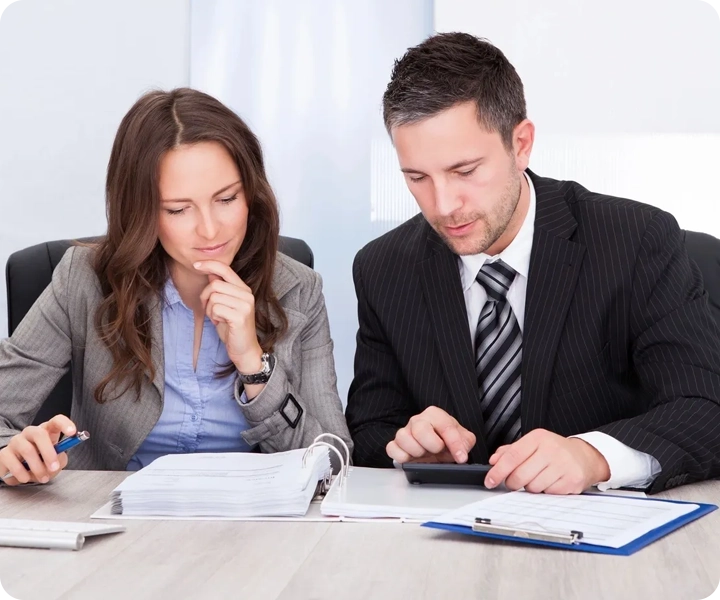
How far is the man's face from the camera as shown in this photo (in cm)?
167

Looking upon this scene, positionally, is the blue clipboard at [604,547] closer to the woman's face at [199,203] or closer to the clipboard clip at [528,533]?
the clipboard clip at [528,533]

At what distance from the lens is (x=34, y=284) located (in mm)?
2082

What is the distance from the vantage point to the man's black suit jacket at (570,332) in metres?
1.70

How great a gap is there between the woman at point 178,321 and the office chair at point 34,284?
136 millimetres

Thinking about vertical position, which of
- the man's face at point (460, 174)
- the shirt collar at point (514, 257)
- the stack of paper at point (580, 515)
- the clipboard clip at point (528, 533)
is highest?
the man's face at point (460, 174)

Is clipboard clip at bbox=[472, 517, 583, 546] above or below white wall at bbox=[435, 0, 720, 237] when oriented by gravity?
below

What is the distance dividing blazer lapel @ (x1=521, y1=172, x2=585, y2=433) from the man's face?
108 millimetres

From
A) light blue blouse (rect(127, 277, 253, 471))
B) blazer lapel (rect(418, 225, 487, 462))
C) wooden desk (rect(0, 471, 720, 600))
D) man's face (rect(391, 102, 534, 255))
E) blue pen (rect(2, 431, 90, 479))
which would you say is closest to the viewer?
wooden desk (rect(0, 471, 720, 600))

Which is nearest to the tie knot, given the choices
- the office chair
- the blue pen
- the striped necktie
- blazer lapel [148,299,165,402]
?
the striped necktie

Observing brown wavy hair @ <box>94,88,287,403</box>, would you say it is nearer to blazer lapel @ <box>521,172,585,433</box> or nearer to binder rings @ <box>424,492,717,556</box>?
blazer lapel @ <box>521,172,585,433</box>

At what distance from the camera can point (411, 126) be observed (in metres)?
1.69

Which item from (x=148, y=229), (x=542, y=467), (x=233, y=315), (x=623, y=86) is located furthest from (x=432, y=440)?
(x=623, y=86)

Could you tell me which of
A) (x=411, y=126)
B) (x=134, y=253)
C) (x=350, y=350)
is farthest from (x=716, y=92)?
(x=134, y=253)

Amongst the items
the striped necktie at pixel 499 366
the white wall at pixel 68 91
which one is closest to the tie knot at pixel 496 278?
the striped necktie at pixel 499 366
